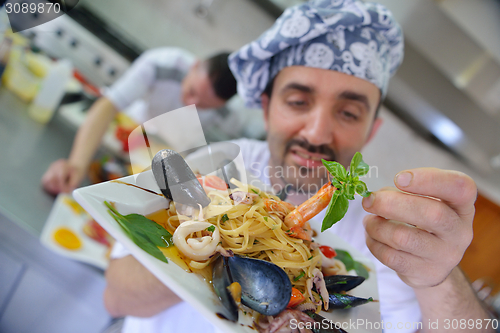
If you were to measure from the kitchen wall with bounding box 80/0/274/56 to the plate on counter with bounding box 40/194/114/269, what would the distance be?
1.27 meters

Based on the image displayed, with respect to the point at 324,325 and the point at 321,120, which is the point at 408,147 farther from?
the point at 324,325

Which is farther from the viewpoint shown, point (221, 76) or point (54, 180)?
point (221, 76)

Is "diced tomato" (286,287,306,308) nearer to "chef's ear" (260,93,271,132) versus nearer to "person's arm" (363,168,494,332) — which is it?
"person's arm" (363,168,494,332)

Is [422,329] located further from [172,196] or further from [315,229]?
[172,196]

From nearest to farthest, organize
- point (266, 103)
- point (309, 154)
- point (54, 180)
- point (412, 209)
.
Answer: point (412, 209) → point (309, 154) → point (266, 103) → point (54, 180)

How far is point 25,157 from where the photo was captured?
4.56 ft

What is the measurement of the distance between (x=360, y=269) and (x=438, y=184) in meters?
0.35

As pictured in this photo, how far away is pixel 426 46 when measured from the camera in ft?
5.80

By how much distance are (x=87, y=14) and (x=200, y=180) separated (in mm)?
1839

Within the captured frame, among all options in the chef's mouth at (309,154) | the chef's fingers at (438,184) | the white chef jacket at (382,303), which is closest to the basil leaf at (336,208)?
the chef's fingers at (438,184)

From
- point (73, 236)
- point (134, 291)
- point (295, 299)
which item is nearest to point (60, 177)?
point (73, 236)

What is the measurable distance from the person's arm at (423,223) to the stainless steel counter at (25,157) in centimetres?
142

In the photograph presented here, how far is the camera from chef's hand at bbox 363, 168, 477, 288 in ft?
1.60

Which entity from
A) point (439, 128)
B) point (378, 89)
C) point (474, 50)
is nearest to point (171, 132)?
point (378, 89)
